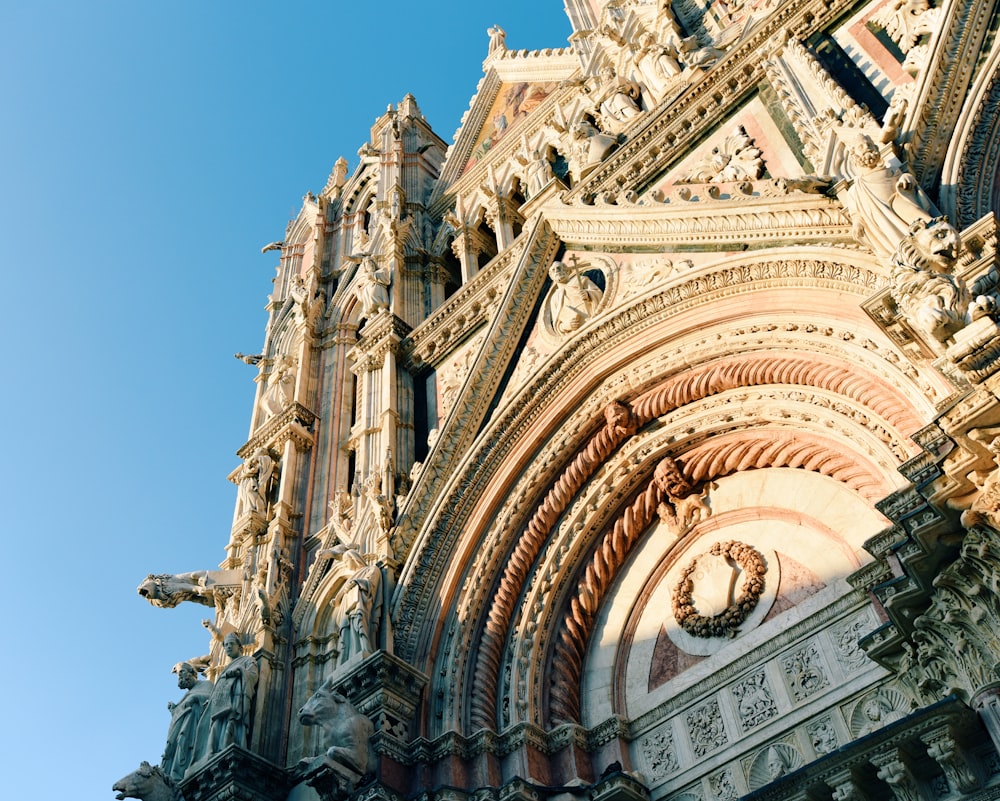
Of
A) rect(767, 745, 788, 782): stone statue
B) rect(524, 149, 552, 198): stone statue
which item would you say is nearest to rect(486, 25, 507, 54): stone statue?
rect(524, 149, 552, 198): stone statue

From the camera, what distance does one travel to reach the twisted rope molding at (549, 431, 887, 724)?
31.3ft

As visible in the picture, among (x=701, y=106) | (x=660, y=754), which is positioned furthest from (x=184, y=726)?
(x=701, y=106)

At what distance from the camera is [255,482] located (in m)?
15.0

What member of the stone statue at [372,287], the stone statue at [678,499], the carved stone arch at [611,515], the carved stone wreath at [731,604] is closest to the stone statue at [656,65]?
the stone statue at [372,287]

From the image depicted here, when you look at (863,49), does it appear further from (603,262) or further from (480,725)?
(480,725)

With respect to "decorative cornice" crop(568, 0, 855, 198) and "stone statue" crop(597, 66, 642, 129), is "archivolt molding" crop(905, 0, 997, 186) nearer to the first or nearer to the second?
"decorative cornice" crop(568, 0, 855, 198)

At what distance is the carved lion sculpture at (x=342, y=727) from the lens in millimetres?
9562

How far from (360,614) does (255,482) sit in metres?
4.71

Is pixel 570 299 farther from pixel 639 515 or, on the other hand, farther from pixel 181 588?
pixel 181 588

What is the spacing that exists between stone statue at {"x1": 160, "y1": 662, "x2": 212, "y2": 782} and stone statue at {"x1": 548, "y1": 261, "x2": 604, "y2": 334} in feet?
19.0

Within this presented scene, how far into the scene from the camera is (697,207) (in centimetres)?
1072

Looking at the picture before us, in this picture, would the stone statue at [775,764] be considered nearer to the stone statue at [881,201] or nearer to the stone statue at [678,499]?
the stone statue at [678,499]

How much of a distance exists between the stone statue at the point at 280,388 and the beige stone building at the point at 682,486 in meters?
1.22

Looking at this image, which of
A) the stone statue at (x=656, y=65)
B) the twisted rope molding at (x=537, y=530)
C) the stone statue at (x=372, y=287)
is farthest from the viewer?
the stone statue at (x=372, y=287)
